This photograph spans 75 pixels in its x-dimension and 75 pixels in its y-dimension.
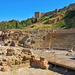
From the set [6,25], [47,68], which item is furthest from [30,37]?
[6,25]

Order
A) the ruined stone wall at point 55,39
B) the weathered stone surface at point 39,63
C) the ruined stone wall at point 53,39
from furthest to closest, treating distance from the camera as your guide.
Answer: the ruined stone wall at point 53,39
the ruined stone wall at point 55,39
the weathered stone surface at point 39,63

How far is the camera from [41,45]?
85.1 feet

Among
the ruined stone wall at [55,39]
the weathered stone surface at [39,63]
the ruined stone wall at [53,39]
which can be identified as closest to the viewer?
the weathered stone surface at [39,63]

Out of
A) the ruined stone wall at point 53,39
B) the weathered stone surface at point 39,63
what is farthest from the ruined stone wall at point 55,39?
the weathered stone surface at point 39,63

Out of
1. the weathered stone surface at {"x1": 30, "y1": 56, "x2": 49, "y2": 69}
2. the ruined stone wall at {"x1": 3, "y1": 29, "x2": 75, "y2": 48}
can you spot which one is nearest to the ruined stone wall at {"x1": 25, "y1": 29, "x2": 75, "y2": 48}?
the ruined stone wall at {"x1": 3, "y1": 29, "x2": 75, "y2": 48}

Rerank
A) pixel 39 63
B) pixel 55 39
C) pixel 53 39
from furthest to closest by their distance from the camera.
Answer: pixel 53 39, pixel 55 39, pixel 39 63

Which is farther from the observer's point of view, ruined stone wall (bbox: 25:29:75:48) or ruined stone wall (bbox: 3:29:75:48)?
ruined stone wall (bbox: 3:29:75:48)

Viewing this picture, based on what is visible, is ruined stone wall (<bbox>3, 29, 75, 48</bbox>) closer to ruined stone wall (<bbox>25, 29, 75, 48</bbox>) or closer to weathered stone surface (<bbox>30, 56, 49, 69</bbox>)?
ruined stone wall (<bbox>25, 29, 75, 48</bbox>)

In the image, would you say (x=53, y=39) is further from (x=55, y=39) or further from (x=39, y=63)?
(x=39, y=63)

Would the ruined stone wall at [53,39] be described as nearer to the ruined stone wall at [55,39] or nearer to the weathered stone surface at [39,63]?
the ruined stone wall at [55,39]

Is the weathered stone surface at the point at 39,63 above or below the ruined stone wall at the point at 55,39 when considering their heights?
below

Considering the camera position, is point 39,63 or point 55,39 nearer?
point 39,63

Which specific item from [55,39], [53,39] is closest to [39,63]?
[55,39]

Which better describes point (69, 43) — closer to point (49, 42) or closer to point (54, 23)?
point (49, 42)
